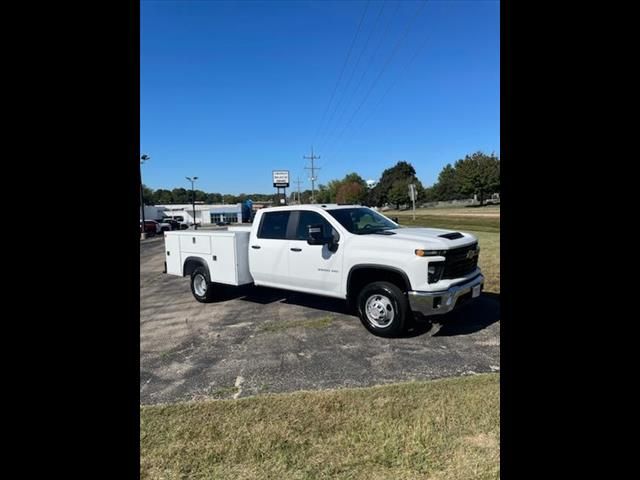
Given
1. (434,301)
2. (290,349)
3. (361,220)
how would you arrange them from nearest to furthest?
(434,301) < (290,349) < (361,220)

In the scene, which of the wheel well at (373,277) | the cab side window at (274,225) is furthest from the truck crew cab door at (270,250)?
the wheel well at (373,277)

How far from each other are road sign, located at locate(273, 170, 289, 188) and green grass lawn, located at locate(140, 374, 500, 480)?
53454 mm

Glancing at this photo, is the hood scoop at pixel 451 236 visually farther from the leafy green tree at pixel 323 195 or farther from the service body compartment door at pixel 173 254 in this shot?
the leafy green tree at pixel 323 195

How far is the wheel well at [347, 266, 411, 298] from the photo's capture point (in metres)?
5.18

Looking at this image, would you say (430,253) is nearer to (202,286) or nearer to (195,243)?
(195,243)

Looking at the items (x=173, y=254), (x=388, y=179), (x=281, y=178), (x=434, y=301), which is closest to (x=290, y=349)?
(x=434, y=301)

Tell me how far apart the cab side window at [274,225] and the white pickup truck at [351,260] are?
0.02 metres

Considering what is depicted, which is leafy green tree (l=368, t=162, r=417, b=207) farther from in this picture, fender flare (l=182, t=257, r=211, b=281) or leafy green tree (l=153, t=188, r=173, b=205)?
fender flare (l=182, t=257, r=211, b=281)

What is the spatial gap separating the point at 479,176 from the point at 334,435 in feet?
257

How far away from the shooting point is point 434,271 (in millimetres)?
4988

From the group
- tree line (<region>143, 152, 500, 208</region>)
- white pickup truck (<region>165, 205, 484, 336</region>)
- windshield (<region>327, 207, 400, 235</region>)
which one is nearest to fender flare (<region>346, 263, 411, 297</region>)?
white pickup truck (<region>165, 205, 484, 336</region>)

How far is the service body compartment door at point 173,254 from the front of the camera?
315 inches
